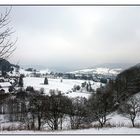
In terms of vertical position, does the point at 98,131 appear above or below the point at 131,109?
below

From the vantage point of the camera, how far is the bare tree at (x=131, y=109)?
638cm

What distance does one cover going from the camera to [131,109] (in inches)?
257

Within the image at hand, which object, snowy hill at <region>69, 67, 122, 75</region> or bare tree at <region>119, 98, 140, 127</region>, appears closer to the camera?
snowy hill at <region>69, 67, 122, 75</region>

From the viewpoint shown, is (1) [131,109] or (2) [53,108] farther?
(2) [53,108]

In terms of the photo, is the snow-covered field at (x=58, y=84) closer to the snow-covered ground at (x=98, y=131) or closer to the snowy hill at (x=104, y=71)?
the snowy hill at (x=104, y=71)

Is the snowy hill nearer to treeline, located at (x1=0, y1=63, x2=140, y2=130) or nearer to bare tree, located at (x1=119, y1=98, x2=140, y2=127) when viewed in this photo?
treeline, located at (x1=0, y1=63, x2=140, y2=130)

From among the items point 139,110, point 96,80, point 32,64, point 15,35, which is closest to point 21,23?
point 15,35

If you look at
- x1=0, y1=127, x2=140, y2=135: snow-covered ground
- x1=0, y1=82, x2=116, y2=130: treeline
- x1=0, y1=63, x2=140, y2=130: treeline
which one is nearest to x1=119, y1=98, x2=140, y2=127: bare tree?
x1=0, y1=63, x2=140, y2=130: treeline

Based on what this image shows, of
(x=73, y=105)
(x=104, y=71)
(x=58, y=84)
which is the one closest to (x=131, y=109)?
(x=104, y=71)

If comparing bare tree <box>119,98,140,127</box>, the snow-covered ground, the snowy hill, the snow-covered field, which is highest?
the snowy hill

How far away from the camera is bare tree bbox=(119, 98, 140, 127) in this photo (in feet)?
20.9

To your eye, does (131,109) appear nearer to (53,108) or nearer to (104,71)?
(104,71)

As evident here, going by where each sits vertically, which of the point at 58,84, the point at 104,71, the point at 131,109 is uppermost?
the point at 104,71

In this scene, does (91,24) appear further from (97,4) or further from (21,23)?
(21,23)
